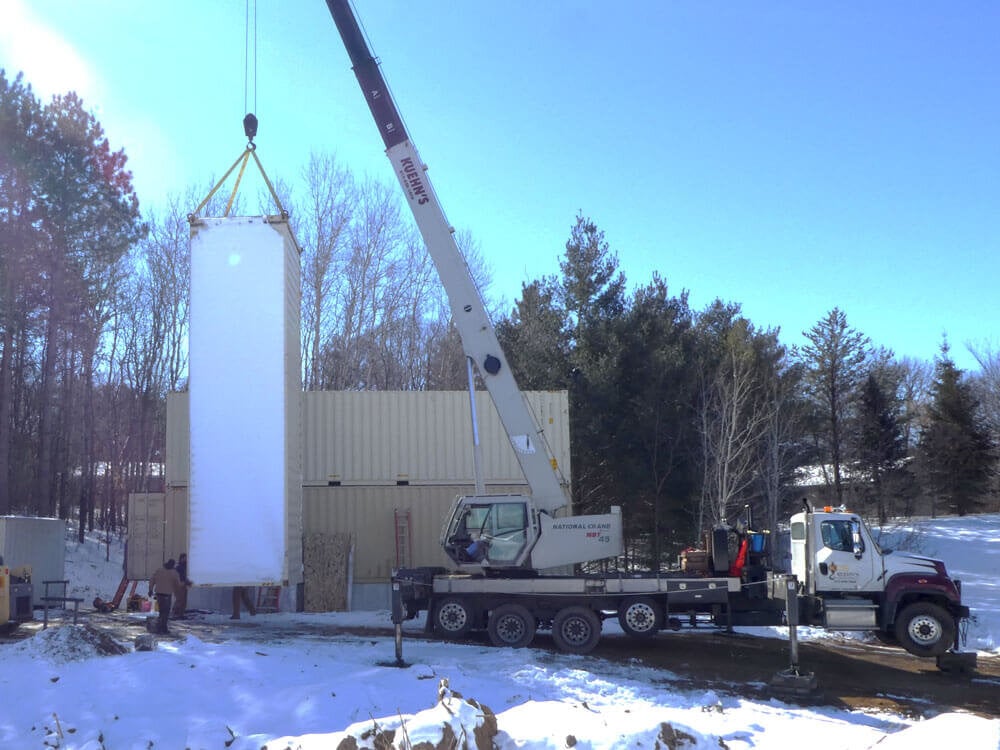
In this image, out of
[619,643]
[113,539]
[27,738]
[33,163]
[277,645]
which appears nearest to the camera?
[27,738]

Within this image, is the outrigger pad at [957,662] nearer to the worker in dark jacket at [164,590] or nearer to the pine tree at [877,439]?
the worker in dark jacket at [164,590]

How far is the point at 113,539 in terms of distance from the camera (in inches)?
1287

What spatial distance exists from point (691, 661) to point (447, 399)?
9.13 metres

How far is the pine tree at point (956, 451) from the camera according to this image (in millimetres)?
37688

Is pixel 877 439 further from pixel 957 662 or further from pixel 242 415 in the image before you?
pixel 242 415

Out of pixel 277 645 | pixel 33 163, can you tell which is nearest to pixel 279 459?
pixel 277 645

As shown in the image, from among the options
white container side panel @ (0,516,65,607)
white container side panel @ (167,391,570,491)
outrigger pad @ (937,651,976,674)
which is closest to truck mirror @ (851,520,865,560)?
outrigger pad @ (937,651,976,674)

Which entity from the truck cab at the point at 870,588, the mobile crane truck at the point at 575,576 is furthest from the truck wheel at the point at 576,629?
the truck cab at the point at 870,588

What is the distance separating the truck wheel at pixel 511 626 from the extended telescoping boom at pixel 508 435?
74 cm

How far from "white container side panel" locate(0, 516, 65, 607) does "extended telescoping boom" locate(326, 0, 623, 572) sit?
8306 millimetres

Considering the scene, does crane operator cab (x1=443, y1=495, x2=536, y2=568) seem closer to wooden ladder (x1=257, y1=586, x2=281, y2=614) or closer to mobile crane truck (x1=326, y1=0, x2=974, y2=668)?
mobile crane truck (x1=326, y1=0, x2=974, y2=668)

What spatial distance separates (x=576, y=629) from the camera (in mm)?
14062

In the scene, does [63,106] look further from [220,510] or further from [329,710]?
[329,710]

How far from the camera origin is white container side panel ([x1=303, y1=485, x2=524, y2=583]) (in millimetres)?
19953
